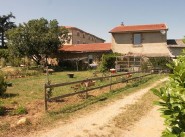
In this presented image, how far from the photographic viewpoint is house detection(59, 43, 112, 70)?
4472 centimetres

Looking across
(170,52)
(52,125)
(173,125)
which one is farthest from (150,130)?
(170,52)

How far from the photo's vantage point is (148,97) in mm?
15984

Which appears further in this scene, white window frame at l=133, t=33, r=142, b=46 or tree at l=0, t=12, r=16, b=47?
tree at l=0, t=12, r=16, b=47

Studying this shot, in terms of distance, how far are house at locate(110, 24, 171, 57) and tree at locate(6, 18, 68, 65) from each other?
28.3ft

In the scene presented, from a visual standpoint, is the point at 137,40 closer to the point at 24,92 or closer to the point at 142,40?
the point at 142,40

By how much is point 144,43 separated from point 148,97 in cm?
2737

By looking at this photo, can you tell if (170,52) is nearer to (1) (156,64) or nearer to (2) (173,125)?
(1) (156,64)

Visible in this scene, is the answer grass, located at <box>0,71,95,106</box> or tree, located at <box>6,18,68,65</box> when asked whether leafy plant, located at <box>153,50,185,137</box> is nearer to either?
grass, located at <box>0,71,95,106</box>

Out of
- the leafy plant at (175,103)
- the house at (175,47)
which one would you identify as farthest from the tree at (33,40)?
the leafy plant at (175,103)

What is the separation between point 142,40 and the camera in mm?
42781

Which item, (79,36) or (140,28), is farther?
(79,36)

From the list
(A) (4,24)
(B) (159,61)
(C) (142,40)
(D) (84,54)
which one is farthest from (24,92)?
(A) (4,24)

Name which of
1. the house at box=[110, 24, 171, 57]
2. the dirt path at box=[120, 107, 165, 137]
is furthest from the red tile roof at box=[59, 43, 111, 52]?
the dirt path at box=[120, 107, 165, 137]

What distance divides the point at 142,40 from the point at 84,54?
360 inches
